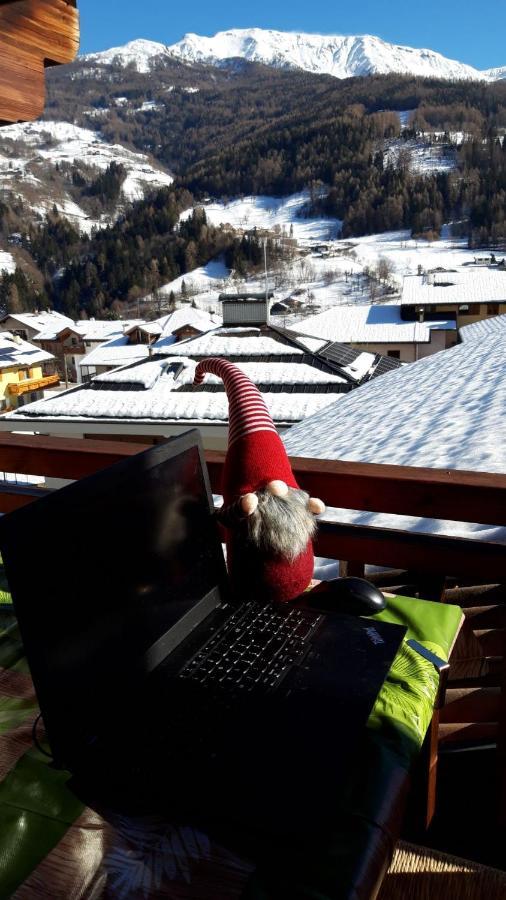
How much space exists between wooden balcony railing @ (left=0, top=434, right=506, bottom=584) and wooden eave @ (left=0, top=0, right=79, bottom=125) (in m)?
0.97

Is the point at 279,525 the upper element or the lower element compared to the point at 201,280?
upper

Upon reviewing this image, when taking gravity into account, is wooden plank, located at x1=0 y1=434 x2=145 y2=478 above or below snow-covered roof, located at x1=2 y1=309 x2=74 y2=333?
above

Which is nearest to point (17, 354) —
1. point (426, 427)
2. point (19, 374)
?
point (19, 374)

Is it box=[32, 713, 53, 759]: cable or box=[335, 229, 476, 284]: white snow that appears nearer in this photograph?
box=[32, 713, 53, 759]: cable

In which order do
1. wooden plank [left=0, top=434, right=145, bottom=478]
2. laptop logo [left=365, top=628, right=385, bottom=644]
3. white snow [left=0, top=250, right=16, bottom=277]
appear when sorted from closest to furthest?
1. laptop logo [left=365, top=628, right=385, bottom=644]
2. wooden plank [left=0, top=434, right=145, bottom=478]
3. white snow [left=0, top=250, right=16, bottom=277]

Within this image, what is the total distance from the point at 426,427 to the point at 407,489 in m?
2.23

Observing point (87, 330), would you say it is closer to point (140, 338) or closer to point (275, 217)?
point (140, 338)

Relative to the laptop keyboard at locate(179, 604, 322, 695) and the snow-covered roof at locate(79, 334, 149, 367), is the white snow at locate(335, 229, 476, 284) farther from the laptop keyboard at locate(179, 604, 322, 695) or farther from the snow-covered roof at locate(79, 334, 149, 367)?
the laptop keyboard at locate(179, 604, 322, 695)

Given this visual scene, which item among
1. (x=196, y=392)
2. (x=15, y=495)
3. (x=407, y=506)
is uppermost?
(x=407, y=506)

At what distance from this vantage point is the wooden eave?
4.89ft

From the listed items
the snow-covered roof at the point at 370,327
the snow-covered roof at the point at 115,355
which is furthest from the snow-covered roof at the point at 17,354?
the snow-covered roof at the point at 370,327

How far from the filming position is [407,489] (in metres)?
1.58

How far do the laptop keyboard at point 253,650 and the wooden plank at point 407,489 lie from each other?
466 mm

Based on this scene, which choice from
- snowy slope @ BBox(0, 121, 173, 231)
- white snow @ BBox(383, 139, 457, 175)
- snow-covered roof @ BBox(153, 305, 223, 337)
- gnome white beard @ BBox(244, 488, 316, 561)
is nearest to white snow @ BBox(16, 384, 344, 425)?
gnome white beard @ BBox(244, 488, 316, 561)
